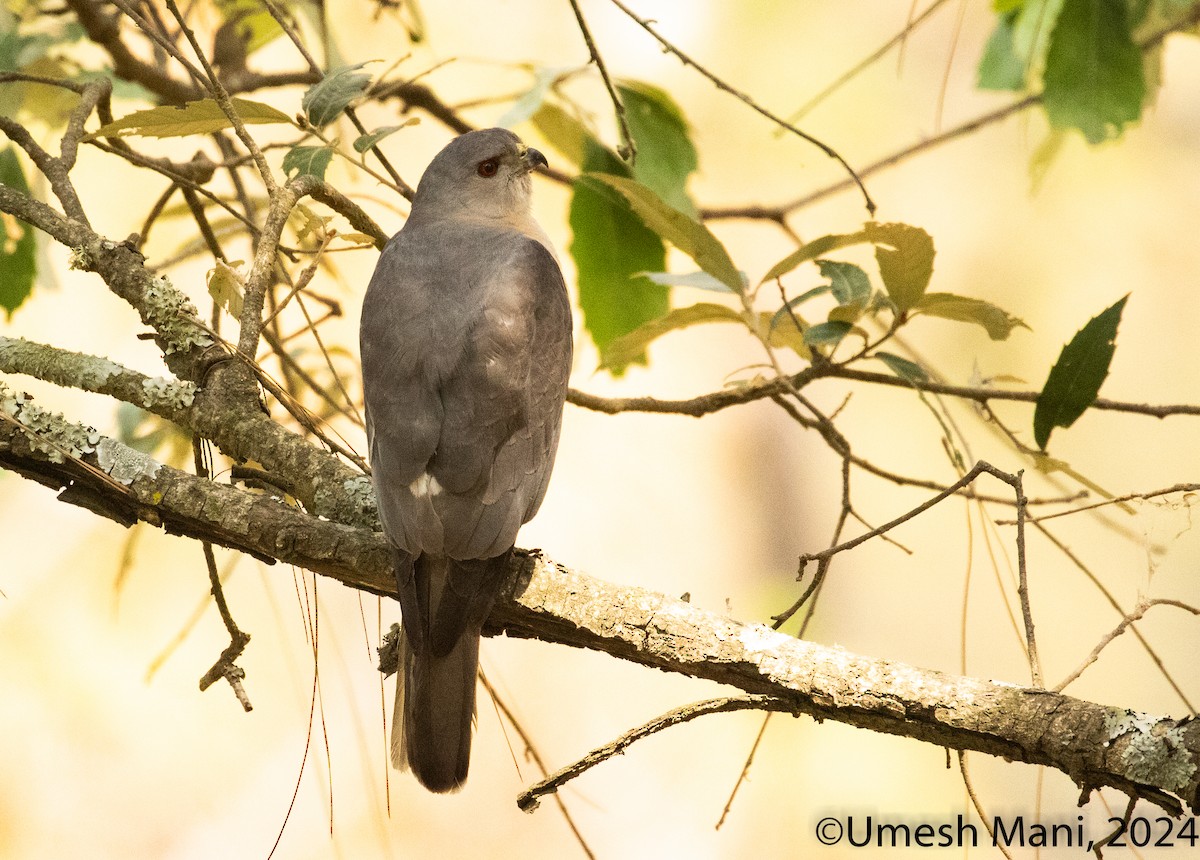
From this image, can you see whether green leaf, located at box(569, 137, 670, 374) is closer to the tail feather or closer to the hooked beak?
the hooked beak

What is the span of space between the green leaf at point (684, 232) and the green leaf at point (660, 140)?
70cm

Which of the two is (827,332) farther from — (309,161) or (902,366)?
(309,161)

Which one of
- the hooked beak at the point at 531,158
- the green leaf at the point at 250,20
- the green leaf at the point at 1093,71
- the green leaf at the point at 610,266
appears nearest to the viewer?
the green leaf at the point at 1093,71

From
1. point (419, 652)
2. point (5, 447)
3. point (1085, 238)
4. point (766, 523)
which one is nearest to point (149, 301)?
point (5, 447)

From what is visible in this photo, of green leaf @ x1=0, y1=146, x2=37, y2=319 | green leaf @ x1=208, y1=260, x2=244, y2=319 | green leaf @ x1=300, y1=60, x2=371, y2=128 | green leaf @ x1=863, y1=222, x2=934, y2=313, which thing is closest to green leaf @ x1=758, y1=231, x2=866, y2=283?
green leaf @ x1=863, y1=222, x2=934, y2=313

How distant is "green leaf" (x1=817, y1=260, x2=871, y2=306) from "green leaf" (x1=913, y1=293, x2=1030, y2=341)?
126mm

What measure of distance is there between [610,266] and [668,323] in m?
0.66

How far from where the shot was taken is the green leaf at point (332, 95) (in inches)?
105

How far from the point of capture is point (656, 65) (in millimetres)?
7090

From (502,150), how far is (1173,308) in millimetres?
5393

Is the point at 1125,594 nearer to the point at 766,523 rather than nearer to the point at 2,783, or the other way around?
the point at 766,523

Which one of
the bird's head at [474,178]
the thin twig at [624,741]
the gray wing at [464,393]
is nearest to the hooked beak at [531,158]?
the bird's head at [474,178]

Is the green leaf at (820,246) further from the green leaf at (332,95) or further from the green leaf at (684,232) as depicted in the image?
the green leaf at (332,95)

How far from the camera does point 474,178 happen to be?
12.7 feet
